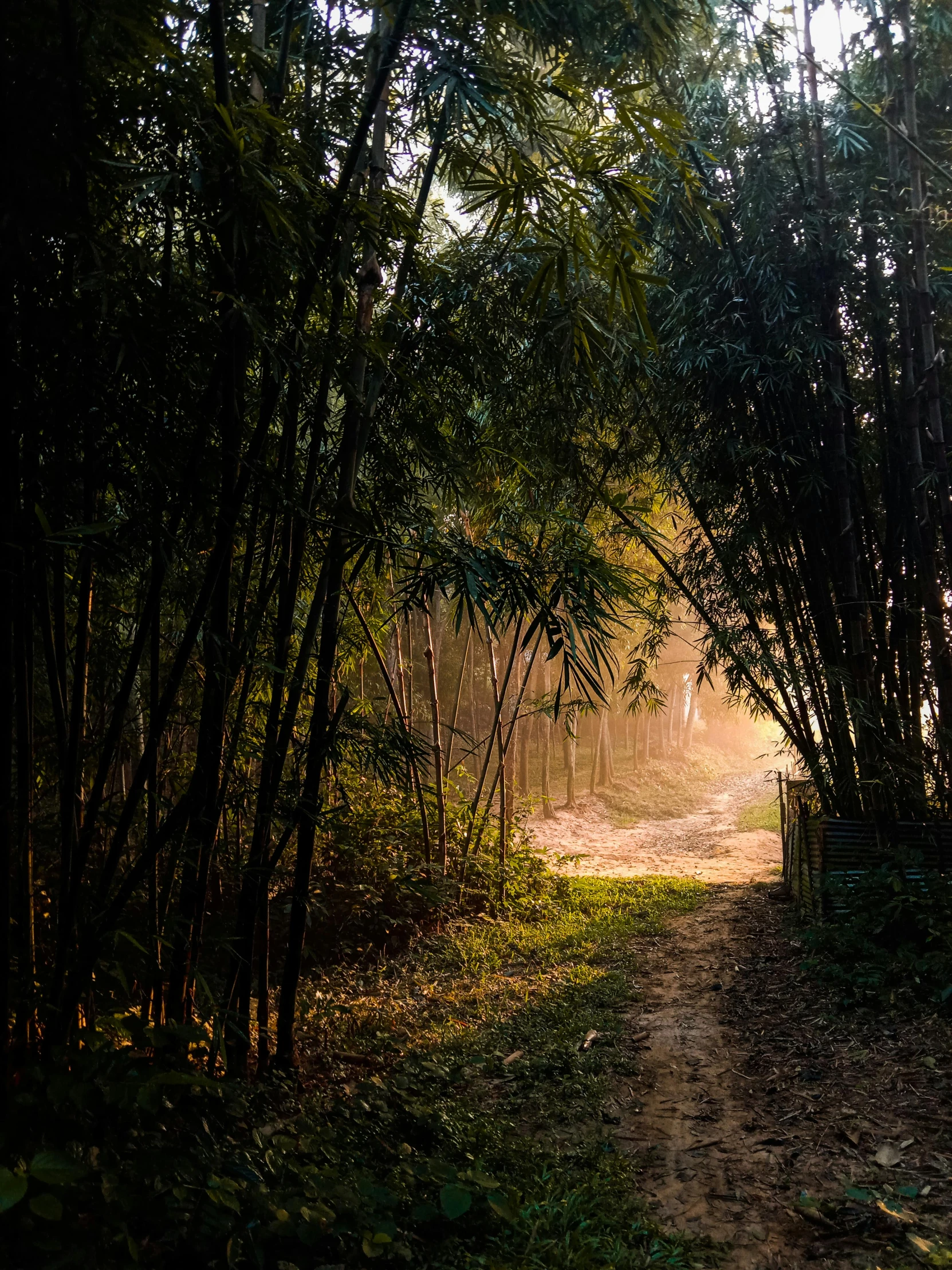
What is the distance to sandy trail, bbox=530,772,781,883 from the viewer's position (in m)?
8.62

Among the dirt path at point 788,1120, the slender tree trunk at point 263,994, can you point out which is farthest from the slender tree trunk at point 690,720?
the slender tree trunk at point 263,994

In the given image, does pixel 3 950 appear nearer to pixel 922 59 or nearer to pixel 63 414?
pixel 63 414

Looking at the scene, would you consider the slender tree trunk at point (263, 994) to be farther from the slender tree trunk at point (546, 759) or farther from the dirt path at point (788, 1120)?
the slender tree trunk at point (546, 759)

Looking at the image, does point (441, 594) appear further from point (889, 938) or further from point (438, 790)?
point (889, 938)

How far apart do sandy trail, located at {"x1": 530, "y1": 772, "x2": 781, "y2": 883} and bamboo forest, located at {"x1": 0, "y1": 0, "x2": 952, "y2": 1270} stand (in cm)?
244

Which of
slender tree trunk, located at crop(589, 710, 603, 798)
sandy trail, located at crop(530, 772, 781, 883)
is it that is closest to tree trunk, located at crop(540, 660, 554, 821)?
sandy trail, located at crop(530, 772, 781, 883)

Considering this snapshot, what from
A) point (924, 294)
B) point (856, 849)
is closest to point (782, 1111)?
point (856, 849)

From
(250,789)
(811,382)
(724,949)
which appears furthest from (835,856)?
(250,789)

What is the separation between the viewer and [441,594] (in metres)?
3.65

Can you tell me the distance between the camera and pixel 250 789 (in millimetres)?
2523

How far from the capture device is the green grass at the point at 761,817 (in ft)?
39.3

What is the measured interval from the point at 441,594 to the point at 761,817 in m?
10.7

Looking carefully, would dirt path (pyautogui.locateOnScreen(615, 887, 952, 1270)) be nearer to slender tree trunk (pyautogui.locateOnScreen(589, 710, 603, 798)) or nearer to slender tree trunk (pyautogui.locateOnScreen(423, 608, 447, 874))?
slender tree trunk (pyautogui.locateOnScreen(423, 608, 447, 874))

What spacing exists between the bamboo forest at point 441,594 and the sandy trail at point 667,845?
8.00ft
